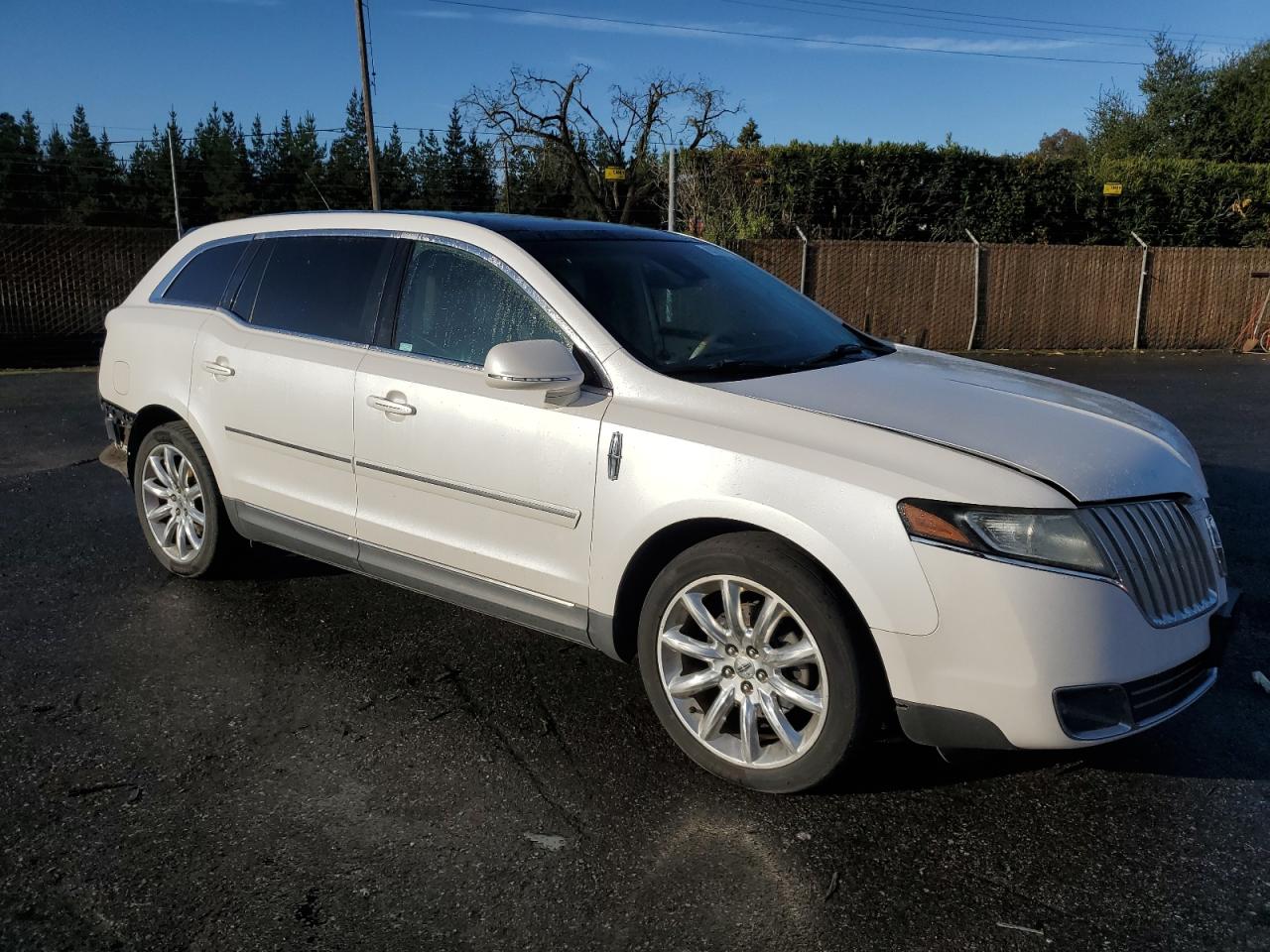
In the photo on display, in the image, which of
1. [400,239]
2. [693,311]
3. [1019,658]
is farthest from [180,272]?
[1019,658]

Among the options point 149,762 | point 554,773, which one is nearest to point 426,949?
point 554,773

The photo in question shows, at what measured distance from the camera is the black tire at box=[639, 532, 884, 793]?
3037mm

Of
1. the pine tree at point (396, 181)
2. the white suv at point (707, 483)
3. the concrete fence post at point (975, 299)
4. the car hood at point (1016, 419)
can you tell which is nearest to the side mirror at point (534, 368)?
the white suv at point (707, 483)

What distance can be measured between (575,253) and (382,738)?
6.36 ft

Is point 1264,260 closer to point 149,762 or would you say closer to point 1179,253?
point 1179,253

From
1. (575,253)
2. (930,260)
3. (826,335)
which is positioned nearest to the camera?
(575,253)

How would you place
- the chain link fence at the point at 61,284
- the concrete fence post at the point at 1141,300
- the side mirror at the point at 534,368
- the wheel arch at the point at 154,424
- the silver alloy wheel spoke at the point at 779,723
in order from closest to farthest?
1. the silver alloy wheel spoke at the point at 779,723
2. the side mirror at the point at 534,368
3. the wheel arch at the point at 154,424
4. the chain link fence at the point at 61,284
5. the concrete fence post at the point at 1141,300

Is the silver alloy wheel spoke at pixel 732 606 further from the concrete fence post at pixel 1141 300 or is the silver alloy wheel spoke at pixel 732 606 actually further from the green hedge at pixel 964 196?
the concrete fence post at pixel 1141 300

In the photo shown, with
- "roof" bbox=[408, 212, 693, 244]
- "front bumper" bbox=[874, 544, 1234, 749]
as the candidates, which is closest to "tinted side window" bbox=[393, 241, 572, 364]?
"roof" bbox=[408, 212, 693, 244]

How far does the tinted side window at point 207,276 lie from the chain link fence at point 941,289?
11.8 m

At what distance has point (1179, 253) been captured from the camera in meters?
19.1

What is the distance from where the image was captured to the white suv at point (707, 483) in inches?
115

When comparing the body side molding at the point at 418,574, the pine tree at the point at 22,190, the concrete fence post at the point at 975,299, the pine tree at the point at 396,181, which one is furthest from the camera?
the pine tree at the point at 396,181

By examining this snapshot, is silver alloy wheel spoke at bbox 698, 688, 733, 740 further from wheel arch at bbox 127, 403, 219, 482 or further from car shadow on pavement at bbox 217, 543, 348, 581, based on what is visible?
wheel arch at bbox 127, 403, 219, 482
